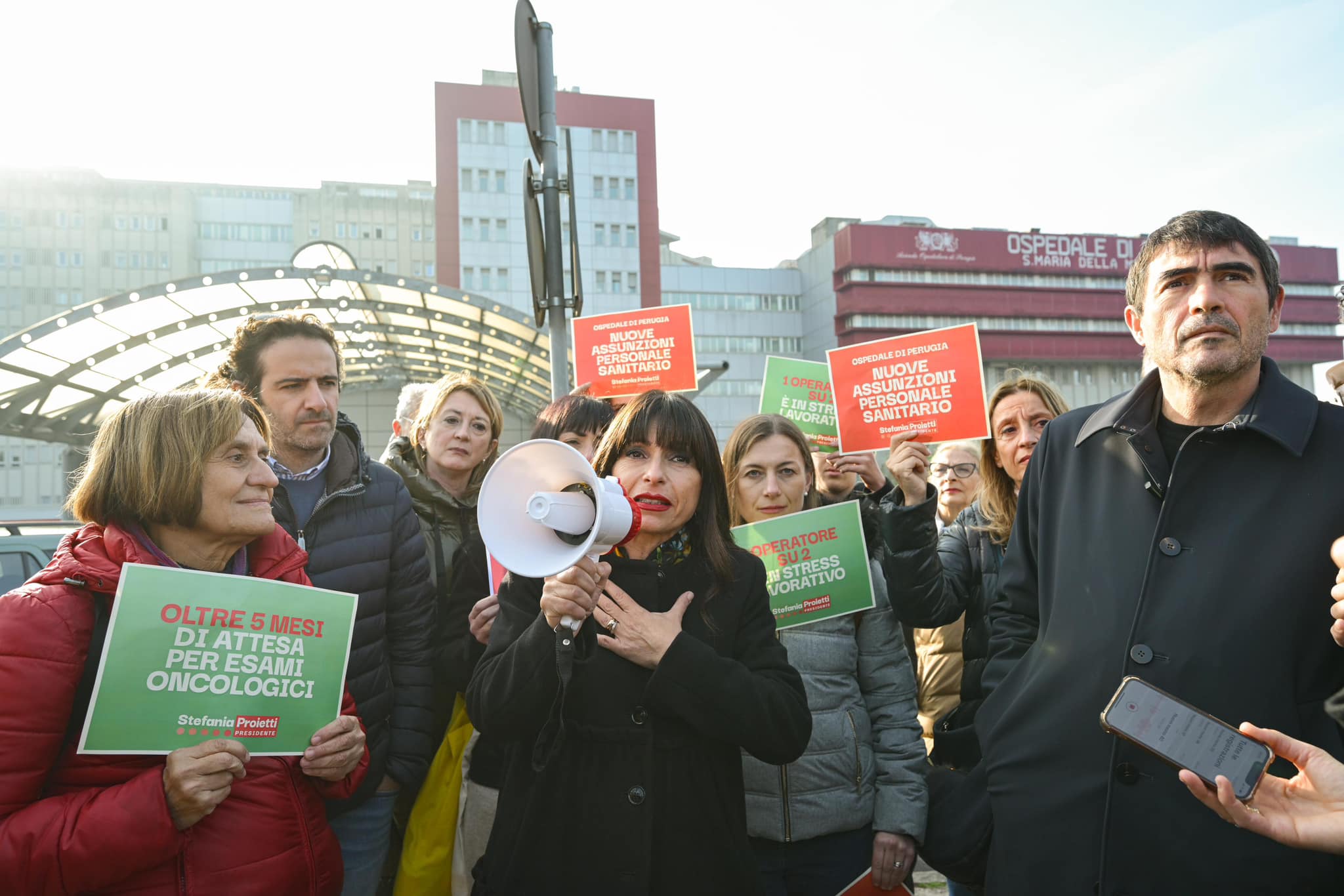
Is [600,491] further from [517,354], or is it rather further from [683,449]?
[517,354]

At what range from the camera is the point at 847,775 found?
2.78 meters

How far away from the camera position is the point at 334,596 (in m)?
2.35

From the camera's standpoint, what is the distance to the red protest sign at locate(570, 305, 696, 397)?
20.5 ft

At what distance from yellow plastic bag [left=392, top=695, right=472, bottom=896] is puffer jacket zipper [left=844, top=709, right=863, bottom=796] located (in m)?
1.37

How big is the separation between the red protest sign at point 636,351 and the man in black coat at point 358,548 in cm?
313

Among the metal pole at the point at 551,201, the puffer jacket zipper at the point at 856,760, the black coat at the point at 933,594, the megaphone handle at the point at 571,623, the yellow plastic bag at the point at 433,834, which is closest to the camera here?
the megaphone handle at the point at 571,623

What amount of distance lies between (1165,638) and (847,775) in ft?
3.71

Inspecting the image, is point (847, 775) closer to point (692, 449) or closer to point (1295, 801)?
point (692, 449)

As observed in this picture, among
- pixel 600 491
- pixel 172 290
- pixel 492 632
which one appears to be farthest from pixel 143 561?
pixel 172 290

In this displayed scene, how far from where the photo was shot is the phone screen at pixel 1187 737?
170cm

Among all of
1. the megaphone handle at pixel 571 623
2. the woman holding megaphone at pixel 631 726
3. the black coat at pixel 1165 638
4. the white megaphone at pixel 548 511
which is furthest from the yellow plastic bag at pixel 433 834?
the black coat at pixel 1165 638

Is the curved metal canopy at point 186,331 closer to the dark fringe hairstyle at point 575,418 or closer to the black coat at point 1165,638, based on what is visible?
the dark fringe hairstyle at point 575,418

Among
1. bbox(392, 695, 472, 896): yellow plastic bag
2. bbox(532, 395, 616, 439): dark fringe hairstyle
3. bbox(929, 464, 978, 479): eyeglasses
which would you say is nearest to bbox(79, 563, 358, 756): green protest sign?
bbox(392, 695, 472, 896): yellow plastic bag

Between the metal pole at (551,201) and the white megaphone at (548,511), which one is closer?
the white megaphone at (548,511)
